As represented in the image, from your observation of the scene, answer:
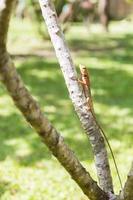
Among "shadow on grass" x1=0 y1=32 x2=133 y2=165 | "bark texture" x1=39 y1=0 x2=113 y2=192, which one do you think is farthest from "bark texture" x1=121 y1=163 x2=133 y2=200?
"shadow on grass" x1=0 y1=32 x2=133 y2=165

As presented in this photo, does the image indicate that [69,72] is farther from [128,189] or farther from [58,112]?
[58,112]

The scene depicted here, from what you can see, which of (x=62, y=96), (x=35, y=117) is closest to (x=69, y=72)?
(x=35, y=117)

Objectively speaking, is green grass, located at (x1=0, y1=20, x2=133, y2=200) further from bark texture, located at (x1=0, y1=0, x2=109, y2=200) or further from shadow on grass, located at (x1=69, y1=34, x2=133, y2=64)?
bark texture, located at (x1=0, y1=0, x2=109, y2=200)

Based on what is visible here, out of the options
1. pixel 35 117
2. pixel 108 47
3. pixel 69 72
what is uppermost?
pixel 35 117

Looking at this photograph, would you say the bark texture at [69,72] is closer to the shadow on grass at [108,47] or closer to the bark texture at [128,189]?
the bark texture at [128,189]

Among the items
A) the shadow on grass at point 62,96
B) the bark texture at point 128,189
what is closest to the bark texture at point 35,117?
the bark texture at point 128,189

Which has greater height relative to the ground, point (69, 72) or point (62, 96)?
point (69, 72)

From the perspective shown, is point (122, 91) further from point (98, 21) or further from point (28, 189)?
point (98, 21)
